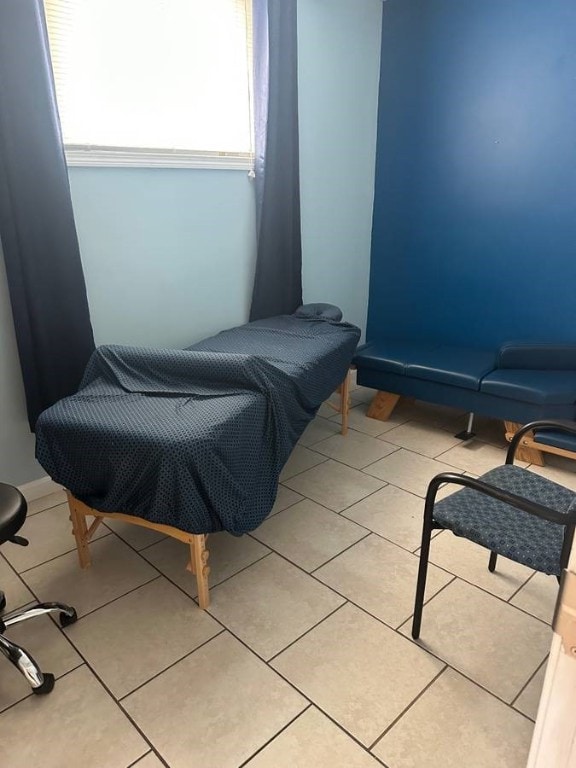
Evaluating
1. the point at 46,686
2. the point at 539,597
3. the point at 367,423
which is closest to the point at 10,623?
the point at 46,686

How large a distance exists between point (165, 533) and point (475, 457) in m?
1.84

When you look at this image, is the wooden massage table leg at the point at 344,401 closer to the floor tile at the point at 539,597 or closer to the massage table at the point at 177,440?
the massage table at the point at 177,440

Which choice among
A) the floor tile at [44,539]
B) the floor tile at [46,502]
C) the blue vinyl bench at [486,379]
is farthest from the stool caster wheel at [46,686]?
the blue vinyl bench at [486,379]

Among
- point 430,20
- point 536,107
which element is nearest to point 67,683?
point 536,107

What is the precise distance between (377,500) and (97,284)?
168 cm

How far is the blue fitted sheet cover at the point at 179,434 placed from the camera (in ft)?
5.30

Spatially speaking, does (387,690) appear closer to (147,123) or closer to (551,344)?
(551,344)

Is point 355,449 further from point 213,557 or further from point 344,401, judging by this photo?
point 213,557

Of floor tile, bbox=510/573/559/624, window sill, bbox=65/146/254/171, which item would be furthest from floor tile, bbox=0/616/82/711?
window sill, bbox=65/146/254/171

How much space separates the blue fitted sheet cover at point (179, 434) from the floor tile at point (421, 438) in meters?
0.93

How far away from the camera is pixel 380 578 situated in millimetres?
1958

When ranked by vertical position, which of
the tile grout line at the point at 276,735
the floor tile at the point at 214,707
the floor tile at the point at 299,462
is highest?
A: the tile grout line at the point at 276,735

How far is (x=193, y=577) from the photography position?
1.97 meters

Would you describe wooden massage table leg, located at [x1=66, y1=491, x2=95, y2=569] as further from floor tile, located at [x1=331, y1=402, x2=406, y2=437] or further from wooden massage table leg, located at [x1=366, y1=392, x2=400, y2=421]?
wooden massage table leg, located at [x1=366, y1=392, x2=400, y2=421]
